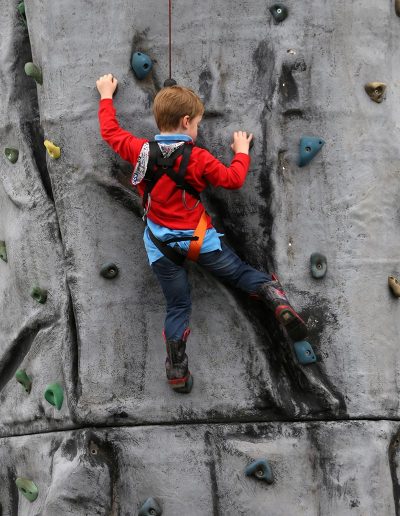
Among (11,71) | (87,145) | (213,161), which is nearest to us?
(213,161)

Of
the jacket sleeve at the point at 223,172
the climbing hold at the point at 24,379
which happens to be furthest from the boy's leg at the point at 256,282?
the climbing hold at the point at 24,379

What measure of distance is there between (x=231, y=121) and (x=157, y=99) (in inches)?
19.6

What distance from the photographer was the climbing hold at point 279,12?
664 centimetres

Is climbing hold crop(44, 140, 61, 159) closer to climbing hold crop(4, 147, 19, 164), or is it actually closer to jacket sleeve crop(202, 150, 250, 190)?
climbing hold crop(4, 147, 19, 164)

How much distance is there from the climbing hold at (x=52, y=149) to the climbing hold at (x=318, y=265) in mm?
1335

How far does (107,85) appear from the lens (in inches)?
262

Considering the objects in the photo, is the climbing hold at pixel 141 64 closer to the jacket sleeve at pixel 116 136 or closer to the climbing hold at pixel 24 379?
the jacket sleeve at pixel 116 136

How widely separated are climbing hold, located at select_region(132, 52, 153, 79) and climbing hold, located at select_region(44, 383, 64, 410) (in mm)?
1573

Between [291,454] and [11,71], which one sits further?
[11,71]

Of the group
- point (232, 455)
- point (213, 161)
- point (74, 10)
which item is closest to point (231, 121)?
point (213, 161)

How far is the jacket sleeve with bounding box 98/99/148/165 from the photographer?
6.37m

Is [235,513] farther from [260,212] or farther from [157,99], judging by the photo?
[157,99]

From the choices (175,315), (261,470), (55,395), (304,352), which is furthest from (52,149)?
(261,470)

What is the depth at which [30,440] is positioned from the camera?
7.05m
